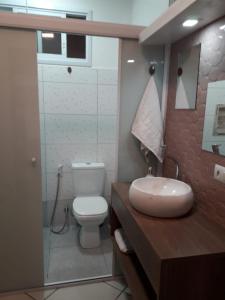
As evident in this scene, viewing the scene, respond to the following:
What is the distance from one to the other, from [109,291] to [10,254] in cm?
86

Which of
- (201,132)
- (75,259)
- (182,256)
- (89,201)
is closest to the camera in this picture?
(182,256)

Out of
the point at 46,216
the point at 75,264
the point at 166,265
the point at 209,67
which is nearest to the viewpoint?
the point at 166,265

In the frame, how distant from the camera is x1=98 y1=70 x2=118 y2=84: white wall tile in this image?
270cm

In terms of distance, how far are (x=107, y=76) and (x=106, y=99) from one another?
26 centimetres

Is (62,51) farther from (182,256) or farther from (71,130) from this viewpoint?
(182,256)

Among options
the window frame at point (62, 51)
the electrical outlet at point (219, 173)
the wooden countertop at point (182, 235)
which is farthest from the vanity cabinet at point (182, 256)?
the window frame at point (62, 51)

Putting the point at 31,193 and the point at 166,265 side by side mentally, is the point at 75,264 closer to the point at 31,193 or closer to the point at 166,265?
the point at 31,193

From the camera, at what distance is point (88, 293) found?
6.31 feet

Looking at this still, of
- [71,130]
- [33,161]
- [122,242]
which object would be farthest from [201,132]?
[71,130]

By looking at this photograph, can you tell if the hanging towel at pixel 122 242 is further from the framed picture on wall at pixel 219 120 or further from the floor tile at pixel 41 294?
the framed picture on wall at pixel 219 120

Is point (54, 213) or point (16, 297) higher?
point (54, 213)

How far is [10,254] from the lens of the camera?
6.22 feet

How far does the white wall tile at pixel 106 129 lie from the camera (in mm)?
2785

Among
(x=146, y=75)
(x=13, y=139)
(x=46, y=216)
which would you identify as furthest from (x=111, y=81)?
(x=46, y=216)
